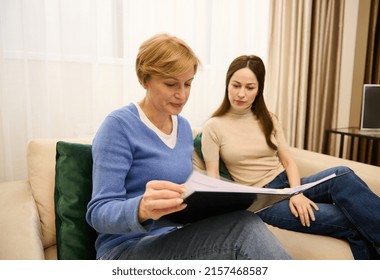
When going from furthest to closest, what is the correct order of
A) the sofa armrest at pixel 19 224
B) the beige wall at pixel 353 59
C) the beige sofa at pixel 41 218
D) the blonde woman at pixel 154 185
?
the beige wall at pixel 353 59, the beige sofa at pixel 41 218, the sofa armrest at pixel 19 224, the blonde woman at pixel 154 185

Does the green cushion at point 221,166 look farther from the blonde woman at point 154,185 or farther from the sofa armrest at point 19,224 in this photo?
the sofa armrest at point 19,224

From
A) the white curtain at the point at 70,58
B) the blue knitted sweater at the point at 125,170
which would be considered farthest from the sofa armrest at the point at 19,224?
the white curtain at the point at 70,58

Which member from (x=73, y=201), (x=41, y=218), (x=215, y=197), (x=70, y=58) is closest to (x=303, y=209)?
(x=215, y=197)

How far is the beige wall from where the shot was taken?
270 cm

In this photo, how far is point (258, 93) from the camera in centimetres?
164

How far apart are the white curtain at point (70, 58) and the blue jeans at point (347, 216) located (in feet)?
3.20

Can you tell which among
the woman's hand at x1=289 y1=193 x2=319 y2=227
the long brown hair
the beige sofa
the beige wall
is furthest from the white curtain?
the beige wall

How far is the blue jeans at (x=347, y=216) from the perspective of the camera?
3.99 feet

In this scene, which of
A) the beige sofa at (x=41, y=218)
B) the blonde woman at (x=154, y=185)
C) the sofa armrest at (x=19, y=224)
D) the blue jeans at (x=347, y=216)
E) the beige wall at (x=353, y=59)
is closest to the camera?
the blonde woman at (x=154, y=185)

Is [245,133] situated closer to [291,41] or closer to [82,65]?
[82,65]

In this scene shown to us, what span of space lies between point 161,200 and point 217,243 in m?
0.22

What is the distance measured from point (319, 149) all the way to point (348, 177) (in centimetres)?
142

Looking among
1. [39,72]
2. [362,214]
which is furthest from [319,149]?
[39,72]

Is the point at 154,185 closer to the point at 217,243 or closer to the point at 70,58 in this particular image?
the point at 217,243
